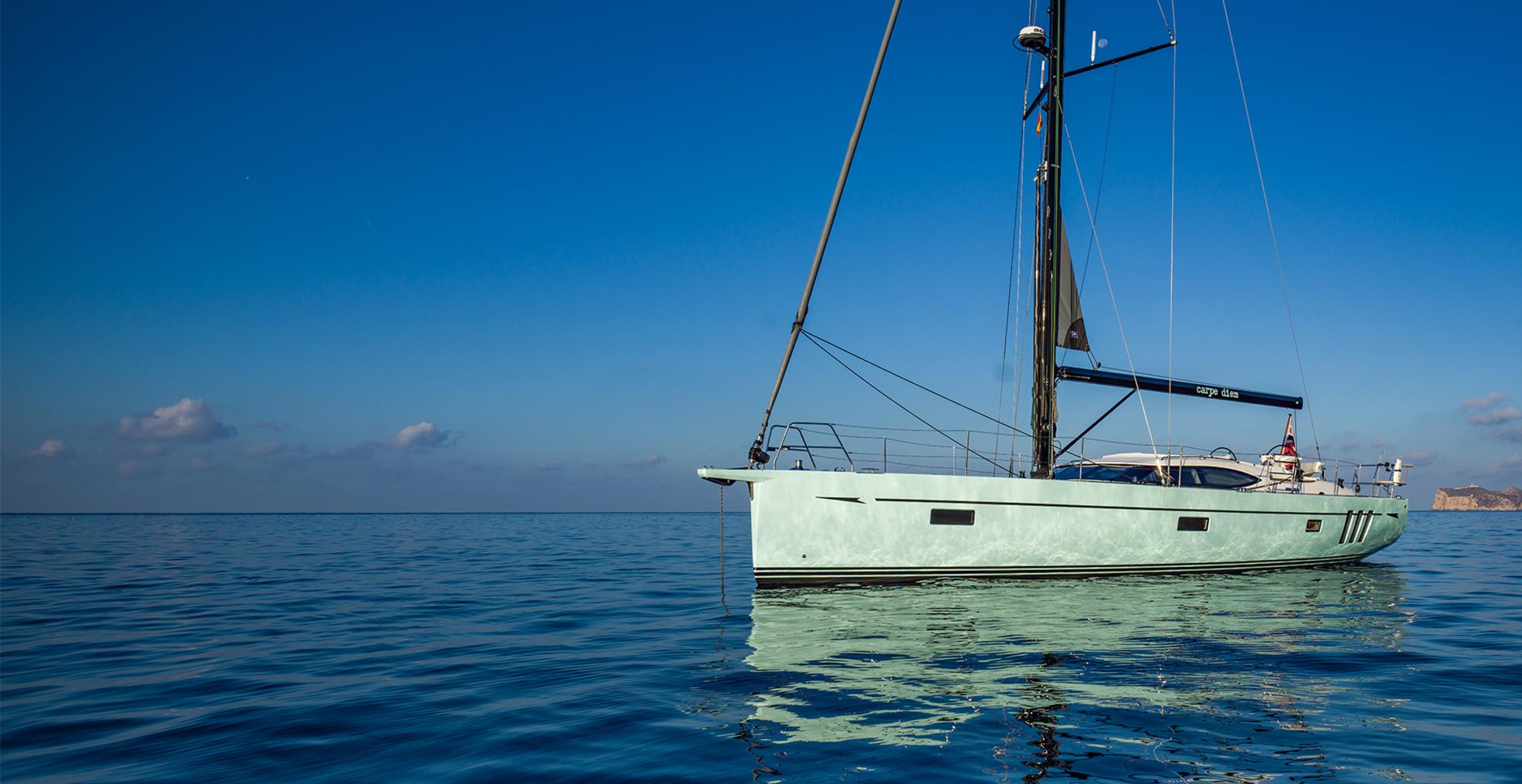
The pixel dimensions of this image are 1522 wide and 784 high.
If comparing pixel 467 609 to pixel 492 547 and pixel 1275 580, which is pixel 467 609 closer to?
pixel 1275 580

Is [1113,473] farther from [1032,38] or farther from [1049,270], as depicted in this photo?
[1032,38]

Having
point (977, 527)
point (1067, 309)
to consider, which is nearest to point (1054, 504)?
point (977, 527)

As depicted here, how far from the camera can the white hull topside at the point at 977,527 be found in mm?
13312

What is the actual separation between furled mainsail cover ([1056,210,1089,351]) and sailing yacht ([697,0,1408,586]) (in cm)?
3

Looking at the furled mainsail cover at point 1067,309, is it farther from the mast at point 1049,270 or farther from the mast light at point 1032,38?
the mast light at point 1032,38

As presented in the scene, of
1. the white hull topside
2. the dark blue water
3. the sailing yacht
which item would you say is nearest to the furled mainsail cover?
the sailing yacht

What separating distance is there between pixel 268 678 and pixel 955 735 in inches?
262

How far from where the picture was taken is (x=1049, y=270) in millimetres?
17031

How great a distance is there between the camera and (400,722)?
21.0ft

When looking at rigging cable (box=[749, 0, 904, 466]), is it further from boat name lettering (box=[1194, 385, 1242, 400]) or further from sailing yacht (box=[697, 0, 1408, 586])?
boat name lettering (box=[1194, 385, 1242, 400])

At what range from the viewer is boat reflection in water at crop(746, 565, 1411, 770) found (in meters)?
5.87

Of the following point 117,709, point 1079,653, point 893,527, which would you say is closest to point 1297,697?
point 1079,653

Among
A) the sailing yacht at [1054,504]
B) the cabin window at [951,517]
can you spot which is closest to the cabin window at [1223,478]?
the sailing yacht at [1054,504]

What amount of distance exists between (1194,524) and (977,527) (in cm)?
507
